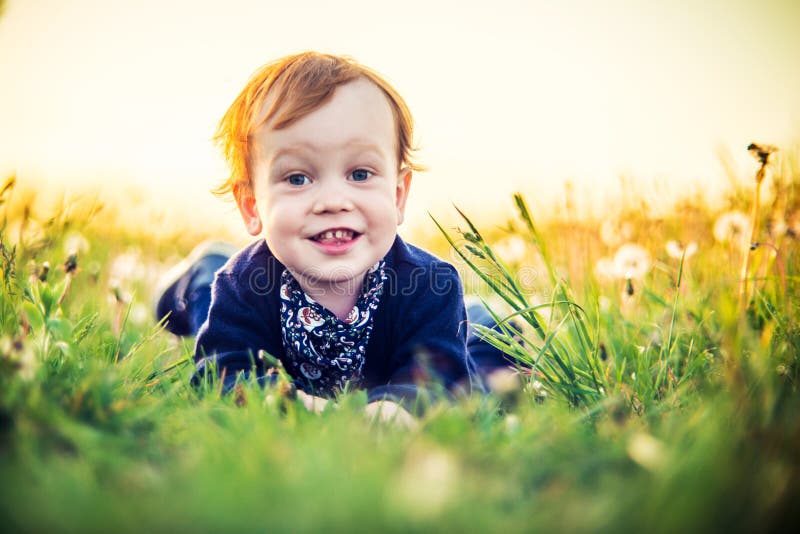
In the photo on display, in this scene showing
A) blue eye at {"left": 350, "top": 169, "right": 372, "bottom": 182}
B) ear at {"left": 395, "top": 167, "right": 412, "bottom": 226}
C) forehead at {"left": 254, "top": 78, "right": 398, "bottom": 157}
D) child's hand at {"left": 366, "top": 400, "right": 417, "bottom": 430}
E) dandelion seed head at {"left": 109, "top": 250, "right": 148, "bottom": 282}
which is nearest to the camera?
child's hand at {"left": 366, "top": 400, "right": 417, "bottom": 430}

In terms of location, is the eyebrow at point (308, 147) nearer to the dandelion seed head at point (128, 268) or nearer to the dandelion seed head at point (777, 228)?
the dandelion seed head at point (777, 228)

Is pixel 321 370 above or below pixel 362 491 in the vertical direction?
below

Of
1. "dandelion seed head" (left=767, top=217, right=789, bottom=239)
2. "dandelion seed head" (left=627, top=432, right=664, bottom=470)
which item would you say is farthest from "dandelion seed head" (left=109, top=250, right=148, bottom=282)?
"dandelion seed head" (left=767, top=217, right=789, bottom=239)

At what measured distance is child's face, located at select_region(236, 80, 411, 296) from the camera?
5.94ft

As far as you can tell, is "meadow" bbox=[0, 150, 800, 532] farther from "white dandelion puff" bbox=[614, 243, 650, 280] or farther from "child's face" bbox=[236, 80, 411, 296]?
"child's face" bbox=[236, 80, 411, 296]

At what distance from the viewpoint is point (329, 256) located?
6.14 ft

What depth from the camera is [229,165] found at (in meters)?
2.14

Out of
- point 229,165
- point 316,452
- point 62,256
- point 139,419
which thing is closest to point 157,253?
point 62,256

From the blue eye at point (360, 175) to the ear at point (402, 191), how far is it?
0.22m

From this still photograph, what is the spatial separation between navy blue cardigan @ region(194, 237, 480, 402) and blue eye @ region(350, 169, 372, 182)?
0.35 meters

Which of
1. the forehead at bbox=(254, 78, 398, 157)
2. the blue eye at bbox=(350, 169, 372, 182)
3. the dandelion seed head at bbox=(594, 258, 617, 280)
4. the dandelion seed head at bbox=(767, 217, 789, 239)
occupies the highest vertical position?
the forehead at bbox=(254, 78, 398, 157)

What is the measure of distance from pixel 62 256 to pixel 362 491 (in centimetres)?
213

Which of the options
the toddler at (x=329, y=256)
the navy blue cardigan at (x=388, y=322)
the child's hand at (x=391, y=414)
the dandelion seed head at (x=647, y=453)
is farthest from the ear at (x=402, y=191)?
the dandelion seed head at (x=647, y=453)

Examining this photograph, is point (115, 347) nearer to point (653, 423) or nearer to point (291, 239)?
point (291, 239)
